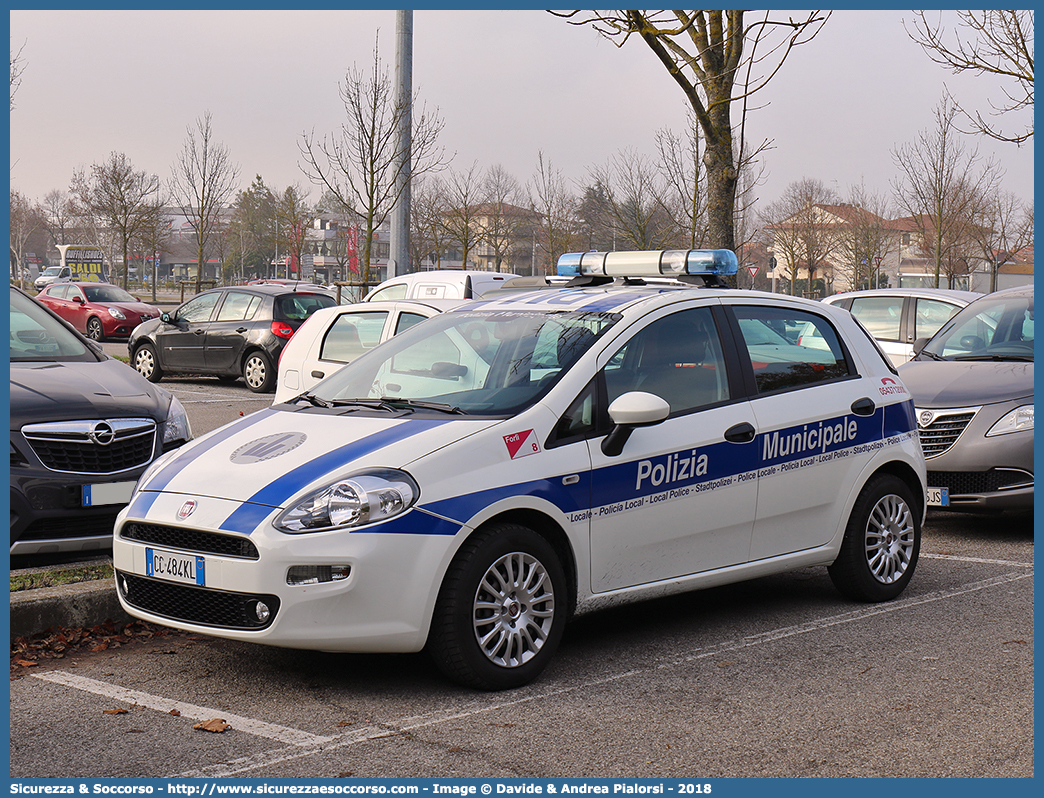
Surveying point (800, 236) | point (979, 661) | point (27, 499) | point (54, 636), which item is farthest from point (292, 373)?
point (800, 236)

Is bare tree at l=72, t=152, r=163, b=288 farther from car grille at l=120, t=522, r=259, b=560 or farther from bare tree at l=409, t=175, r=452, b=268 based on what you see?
car grille at l=120, t=522, r=259, b=560

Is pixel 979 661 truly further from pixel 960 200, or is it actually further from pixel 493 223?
pixel 493 223

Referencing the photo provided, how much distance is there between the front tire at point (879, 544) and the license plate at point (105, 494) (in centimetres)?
395

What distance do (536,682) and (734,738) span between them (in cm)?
99

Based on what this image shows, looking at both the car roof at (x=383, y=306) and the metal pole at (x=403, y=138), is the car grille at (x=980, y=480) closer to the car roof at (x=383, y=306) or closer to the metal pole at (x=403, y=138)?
the car roof at (x=383, y=306)

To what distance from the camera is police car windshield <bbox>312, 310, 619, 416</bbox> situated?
5.16m

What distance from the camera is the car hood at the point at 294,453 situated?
4582 mm

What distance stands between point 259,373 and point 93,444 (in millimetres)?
11484

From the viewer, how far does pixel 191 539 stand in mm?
4648

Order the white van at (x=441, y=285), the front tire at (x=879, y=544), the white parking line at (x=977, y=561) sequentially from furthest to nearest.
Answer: the white van at (x=441, y=285)
the white parking line at (x=977, y=561)
the front tire at (x=879, y=544)

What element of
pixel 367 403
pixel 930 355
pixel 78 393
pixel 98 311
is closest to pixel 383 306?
pixel 78 393

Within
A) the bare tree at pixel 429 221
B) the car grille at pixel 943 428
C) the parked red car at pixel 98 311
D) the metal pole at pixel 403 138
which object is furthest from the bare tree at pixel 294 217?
the car grille at pixel 943 428

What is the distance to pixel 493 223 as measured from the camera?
52.5 metres

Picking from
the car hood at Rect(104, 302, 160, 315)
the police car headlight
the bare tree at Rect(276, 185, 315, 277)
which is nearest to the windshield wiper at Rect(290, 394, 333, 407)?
the police car headlight
